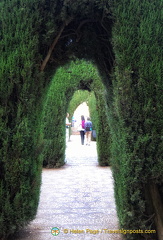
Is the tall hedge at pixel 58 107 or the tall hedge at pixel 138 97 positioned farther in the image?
the tall hedge at pixel 58 107

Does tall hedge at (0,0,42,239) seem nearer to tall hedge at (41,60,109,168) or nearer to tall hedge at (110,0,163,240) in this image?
tall hedge at (110,0,163,240)

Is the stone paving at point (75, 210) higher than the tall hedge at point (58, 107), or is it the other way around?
the tall hedge at point (58, 107)

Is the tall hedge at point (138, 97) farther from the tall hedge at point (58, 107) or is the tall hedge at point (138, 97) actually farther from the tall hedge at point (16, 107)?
the tall hedge at point (58, 107)

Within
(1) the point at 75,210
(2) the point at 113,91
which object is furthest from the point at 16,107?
(1) the point at 75,210

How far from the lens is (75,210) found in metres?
4.44

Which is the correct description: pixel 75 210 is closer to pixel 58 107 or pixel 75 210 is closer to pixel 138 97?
pixel 138 97

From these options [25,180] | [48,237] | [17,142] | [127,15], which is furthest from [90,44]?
[48,237]

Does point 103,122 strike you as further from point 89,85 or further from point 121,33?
point 121,33

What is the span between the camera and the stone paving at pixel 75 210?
3.43 m

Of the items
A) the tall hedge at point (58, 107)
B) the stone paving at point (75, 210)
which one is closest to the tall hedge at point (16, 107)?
the stone paving at point (75, 210)

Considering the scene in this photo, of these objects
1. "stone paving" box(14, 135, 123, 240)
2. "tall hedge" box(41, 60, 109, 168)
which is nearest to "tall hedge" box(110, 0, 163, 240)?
"stone paving" box(14, 135, 123, 240)

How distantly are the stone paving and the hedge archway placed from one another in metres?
0.50

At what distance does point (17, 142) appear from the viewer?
2930 mm

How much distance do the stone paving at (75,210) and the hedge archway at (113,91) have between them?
50 centimetres
